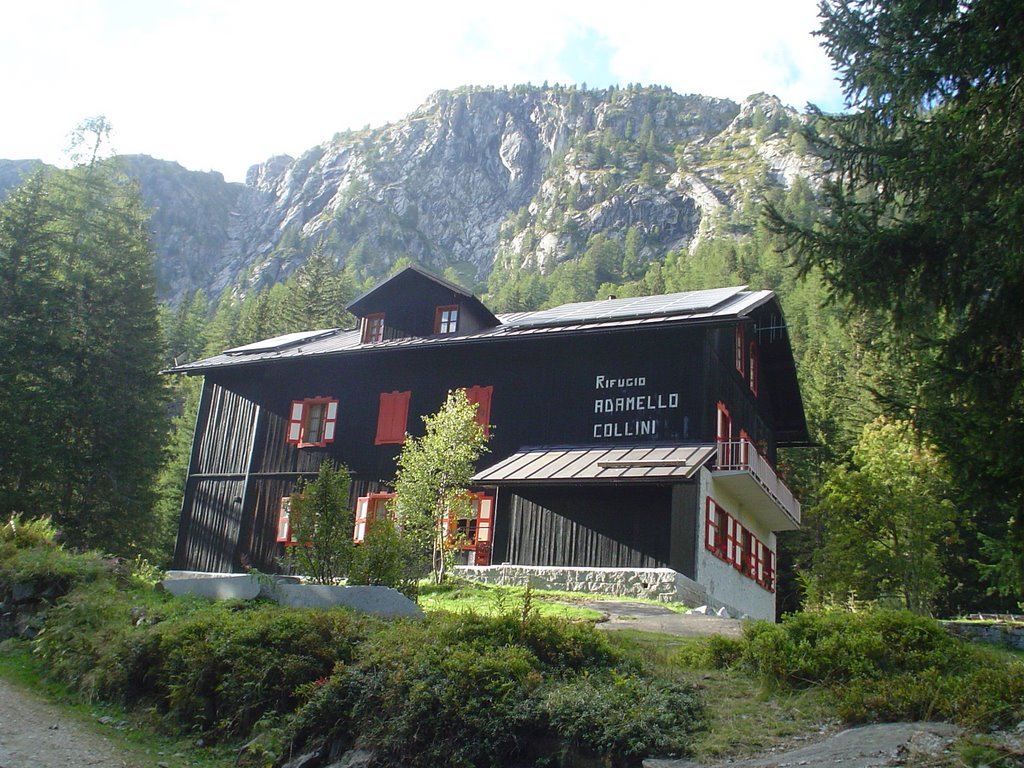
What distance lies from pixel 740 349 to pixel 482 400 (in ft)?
27.1

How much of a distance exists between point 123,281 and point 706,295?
79.4 ft

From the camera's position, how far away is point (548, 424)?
2619cm

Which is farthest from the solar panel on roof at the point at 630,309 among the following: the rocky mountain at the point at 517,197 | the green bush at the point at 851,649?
the rocky mountain at the point at 517,197

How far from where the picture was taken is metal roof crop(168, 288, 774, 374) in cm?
2455

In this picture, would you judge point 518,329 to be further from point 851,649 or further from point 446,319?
point 851,649

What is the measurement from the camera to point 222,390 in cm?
3219

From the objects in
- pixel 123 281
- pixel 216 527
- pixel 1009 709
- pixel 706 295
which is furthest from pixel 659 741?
pixel 123 281

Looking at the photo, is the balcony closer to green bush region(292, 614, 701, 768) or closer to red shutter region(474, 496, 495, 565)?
red shutter region(474, 496, 495, 565)

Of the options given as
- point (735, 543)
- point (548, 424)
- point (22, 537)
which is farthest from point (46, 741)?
point (735, 543)

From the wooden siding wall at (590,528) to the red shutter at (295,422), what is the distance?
8642 millimetres

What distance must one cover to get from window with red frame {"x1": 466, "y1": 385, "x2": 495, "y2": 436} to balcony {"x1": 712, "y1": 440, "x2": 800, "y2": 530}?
6.84 m

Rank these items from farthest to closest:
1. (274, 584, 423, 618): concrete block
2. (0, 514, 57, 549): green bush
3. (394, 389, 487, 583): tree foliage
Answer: (394, 389, 487, 583): tree foliage → (0, 514, 57, 549): green bush → (274, 584, 423, 618): concrete block

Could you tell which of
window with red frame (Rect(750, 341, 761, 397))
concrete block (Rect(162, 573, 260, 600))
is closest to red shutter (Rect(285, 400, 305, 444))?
concrete block (Rect(162, 573, 260, 600))

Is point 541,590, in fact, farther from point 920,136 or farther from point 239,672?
point 920,136
